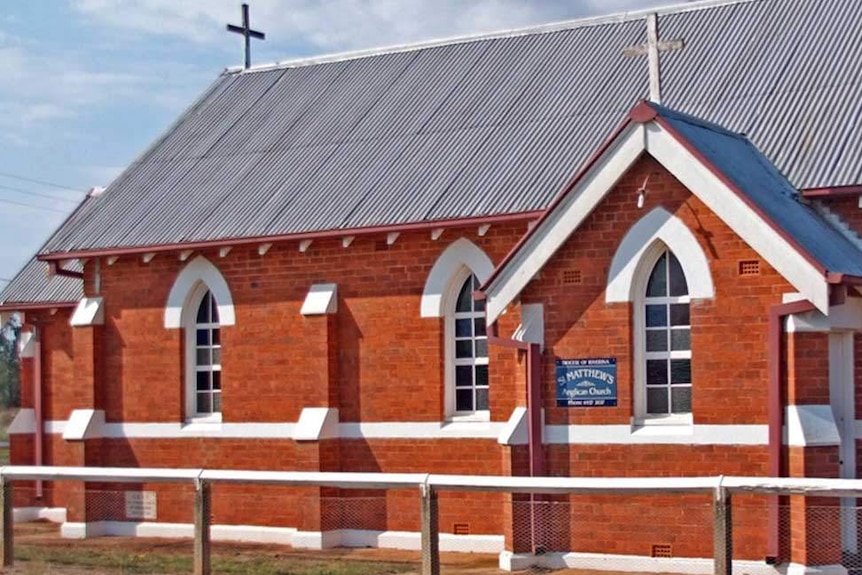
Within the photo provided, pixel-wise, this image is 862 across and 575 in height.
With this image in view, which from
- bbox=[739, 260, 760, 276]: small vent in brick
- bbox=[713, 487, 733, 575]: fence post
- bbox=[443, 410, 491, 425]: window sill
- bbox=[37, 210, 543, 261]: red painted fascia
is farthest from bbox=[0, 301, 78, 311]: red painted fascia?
bbox=[713, 487, 733, 575]: fence post

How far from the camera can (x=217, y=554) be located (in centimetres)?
2075

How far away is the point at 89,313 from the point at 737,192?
11887mm

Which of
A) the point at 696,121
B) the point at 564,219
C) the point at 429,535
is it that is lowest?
the point at 429,535

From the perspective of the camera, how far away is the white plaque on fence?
24.5m

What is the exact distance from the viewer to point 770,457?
17422 millimetres

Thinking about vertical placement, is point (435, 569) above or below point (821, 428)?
below

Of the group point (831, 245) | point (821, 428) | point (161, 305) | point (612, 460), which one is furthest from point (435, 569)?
point (161, 305)

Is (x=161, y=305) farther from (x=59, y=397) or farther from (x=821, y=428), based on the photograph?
(x=821, y=428)

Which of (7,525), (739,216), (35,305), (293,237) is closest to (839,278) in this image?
(739,216)

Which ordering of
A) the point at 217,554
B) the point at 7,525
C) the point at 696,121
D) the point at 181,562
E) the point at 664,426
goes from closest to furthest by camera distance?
1. the point at 664,426
2. the point at 181,562
3. the point at 7,525
4. the point at 696,121
5. the point at 217,554

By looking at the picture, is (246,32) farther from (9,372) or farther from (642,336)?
(9,372)

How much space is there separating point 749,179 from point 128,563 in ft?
29.2

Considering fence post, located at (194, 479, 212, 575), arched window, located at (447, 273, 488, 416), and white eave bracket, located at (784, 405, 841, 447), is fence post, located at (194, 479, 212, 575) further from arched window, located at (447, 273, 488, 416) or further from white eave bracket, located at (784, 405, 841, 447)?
white eave bracket, located at (784, 405, 841, 447)

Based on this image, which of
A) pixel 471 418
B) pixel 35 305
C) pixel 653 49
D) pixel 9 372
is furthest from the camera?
pixel 9 372
